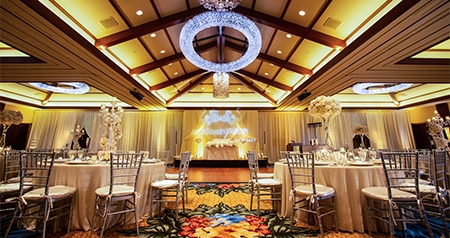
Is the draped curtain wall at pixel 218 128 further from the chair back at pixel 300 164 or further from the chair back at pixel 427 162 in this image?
the chair back at pixel 427 162

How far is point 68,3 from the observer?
3.57m

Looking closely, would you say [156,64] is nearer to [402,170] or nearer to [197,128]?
[197,128]

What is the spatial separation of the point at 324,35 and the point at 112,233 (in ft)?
18.9

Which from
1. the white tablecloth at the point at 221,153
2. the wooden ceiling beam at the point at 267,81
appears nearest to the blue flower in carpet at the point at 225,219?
the white tablecloth at the point at 221,153

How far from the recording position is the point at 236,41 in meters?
6.91

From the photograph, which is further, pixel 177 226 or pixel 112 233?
pixel 177 226

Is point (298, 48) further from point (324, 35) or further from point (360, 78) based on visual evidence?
point (360, 78)

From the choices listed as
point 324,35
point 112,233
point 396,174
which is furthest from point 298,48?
point 112,233

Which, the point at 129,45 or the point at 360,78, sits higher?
the point at 129,45

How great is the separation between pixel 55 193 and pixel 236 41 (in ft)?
21.2

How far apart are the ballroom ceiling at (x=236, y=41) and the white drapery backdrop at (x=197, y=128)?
8.60 feet

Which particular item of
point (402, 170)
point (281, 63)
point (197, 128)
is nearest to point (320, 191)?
point (402, 170)

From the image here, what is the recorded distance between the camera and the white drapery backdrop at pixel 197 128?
1046 centimetres

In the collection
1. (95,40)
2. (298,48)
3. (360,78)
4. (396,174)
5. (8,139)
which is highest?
(298,48)
